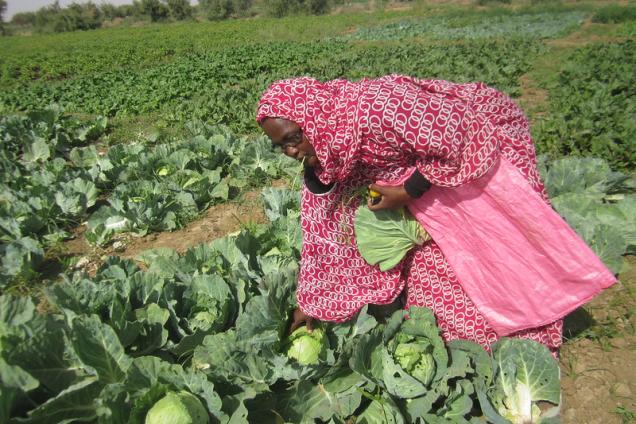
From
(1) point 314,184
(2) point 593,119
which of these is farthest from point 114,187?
(2) point 593,119

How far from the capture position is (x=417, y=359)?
2027 mm

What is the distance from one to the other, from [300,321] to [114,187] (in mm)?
3740

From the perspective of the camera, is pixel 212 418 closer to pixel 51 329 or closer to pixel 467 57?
pixel 51 329

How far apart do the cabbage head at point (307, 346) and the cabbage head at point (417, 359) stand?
0.41m

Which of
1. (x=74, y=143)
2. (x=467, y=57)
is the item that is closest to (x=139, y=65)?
(x=74, y=143)

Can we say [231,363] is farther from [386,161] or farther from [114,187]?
[114,187]

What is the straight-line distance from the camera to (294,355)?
221 cm

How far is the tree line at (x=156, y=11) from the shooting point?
51.4 metres

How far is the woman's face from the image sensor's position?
179 centimetres

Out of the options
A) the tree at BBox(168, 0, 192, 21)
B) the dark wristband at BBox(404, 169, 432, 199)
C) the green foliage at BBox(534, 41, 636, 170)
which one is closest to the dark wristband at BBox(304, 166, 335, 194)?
the dark wristband at BBox(404, 169, 432, 199)

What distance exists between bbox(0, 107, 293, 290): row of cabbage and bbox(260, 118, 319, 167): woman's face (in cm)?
253

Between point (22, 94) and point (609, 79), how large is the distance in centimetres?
1452

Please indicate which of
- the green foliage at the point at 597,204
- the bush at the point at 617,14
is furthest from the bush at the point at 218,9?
the green foliage at the point at 597,204

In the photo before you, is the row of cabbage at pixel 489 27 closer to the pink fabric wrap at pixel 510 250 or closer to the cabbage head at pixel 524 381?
the pink fabric wrap at pixel 510 250
